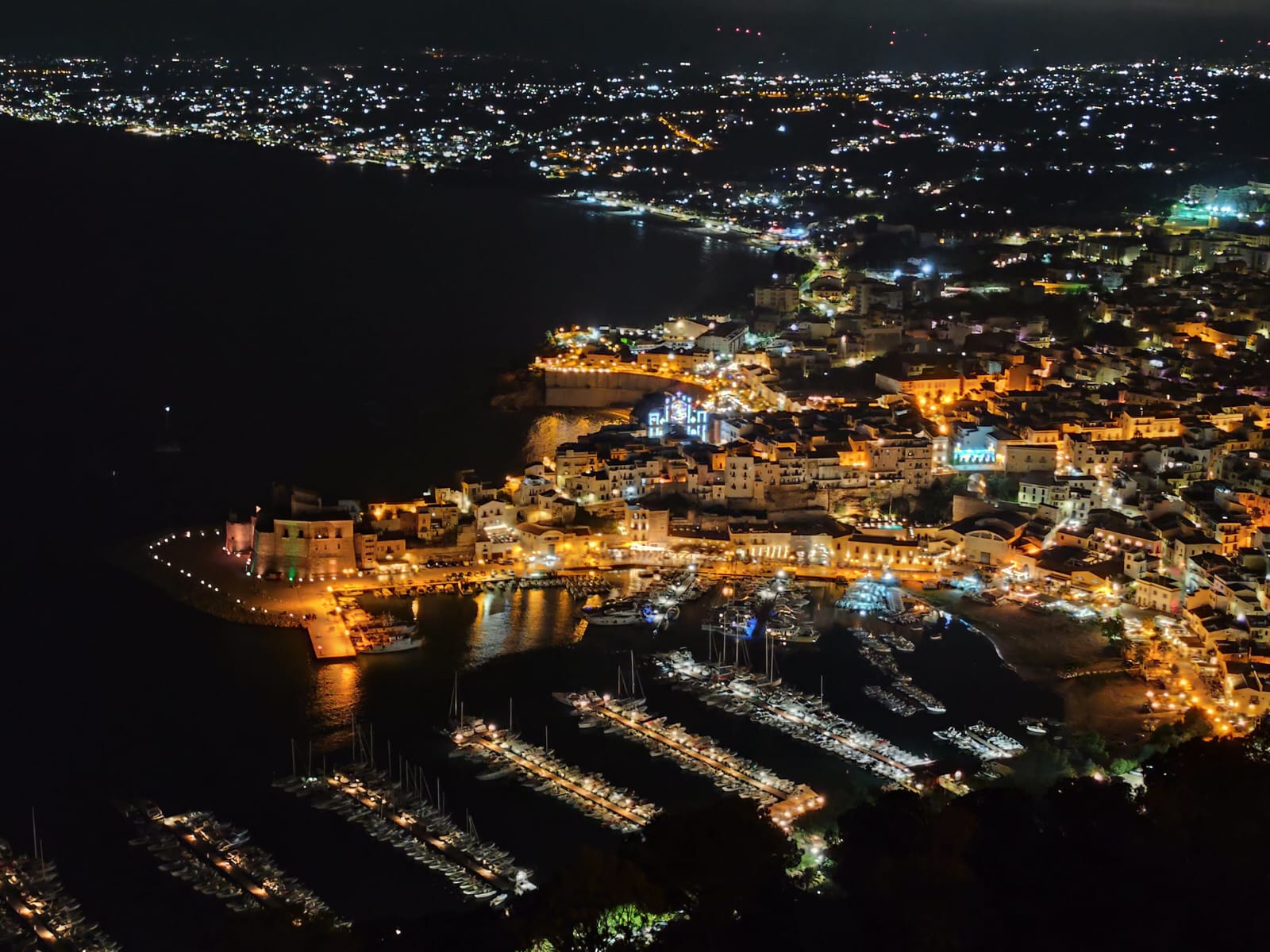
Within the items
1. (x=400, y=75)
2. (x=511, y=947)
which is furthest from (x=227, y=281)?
(x=400, y=75)

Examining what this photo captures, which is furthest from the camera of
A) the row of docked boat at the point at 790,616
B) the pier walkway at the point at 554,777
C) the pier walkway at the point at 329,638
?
the row of docked boat at the point at 790,616

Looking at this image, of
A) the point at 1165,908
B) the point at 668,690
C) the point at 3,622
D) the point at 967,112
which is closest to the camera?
the point at 1165,908

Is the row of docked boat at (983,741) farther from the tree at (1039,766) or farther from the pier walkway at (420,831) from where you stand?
the pier walkway at (420,831)

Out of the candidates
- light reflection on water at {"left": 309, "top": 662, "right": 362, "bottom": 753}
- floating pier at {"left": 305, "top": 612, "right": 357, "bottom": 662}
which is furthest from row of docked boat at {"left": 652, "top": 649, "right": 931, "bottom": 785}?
floating pier at {"left": 305, "top": 612, "right": 357, "bottom": 662}

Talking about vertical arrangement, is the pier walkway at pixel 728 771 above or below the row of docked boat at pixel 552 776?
above

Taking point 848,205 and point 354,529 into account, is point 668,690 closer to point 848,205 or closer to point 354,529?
point 354,529

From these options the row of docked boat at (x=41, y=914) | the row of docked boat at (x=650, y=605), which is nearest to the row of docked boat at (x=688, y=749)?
the row of docked boat at (x=650, y=605)

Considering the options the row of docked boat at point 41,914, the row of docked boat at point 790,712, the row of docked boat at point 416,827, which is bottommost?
the row of docked boat at point 41,914
